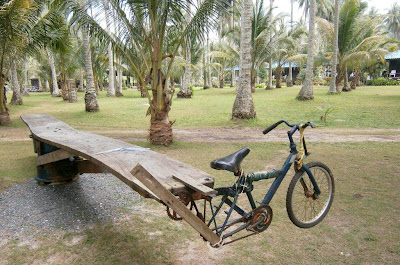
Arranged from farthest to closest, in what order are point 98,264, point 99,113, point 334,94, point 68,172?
point 334,94 → point 99,113 → point 68,172 → point 98,264

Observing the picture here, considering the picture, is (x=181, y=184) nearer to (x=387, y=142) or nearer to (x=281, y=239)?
(x=281, y=239)

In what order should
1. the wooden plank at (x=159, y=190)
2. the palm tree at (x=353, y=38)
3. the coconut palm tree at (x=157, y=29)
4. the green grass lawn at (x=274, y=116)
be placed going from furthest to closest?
the palm tree at (x=353, y=38) → the green grass lawn at (x=274, y=116) → the coconut palm tree at (x=157, y=29) → the wooden plank at (x=159, y=190)

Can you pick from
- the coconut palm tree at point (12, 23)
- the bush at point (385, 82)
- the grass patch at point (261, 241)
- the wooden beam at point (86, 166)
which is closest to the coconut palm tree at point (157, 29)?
the coconut palm tree at point (12, 23)

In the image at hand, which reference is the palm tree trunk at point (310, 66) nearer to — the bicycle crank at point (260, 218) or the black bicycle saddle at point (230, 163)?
the bicycle crank at point (260, 218)

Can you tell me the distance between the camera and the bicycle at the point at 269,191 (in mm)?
2625

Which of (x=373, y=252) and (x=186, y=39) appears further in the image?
(x=186, y=39)

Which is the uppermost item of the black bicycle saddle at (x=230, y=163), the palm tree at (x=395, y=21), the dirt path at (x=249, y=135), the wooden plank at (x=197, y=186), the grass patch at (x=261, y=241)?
the palm tree at (x=395, y=21)

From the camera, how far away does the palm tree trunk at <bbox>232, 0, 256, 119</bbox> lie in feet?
35.6

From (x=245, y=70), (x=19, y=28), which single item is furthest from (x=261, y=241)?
(x=19, y=28)

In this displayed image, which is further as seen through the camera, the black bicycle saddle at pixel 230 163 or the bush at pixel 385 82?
the bush at pixel 385 82

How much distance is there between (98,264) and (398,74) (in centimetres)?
3950

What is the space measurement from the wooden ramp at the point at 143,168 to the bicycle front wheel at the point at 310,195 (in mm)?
1022

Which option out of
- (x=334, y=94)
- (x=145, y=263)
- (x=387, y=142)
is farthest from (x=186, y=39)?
(x=334, y=94)

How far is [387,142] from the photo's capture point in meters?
8.17
